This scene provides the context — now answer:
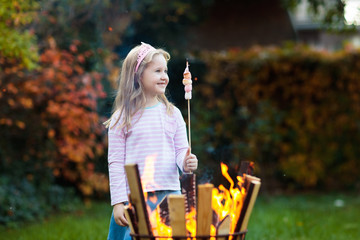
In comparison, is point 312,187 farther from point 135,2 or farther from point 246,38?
point 246,38

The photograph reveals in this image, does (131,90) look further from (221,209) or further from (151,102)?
(221,209)

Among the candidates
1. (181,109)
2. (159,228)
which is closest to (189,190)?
(159,228)

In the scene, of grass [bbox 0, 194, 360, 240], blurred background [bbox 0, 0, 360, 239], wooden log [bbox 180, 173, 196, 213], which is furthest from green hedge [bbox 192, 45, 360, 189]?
wooden log [bbox 180, 173, 196, 213]

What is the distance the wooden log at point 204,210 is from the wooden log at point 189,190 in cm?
11

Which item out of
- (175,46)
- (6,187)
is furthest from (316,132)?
(6,187)

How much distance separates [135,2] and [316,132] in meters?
3.08

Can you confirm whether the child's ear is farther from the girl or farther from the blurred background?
the blurred background

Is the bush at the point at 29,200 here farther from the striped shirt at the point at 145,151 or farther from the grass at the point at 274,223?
the striped shirt at the point at 145,151

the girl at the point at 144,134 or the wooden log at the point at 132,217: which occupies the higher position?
the girl at the point at 144,134

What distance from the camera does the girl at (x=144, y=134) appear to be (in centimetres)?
250

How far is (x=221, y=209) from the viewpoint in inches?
86.4

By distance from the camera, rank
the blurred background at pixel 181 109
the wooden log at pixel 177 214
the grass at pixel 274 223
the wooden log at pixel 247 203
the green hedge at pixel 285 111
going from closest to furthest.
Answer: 1. the wooden log at pixel 177 214
2. the wooden log at pixel 247 203
3. the grass at pixel 274 223
4. the blurred background at pixel 181 109
5. the green hedge at pixel 285 111

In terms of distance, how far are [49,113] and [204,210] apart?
3.78 meters

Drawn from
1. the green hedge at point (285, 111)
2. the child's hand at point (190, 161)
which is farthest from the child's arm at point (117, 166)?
the green hedge at point (285, 111)
